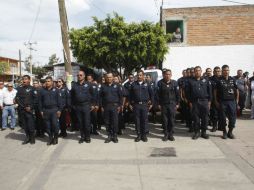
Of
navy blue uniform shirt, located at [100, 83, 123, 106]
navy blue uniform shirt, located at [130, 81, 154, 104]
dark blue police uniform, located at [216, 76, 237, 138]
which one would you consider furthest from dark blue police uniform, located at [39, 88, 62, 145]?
dark blue police uniform, located at [216, 76, 237, 138]

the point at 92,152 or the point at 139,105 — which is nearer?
the point at 92,152

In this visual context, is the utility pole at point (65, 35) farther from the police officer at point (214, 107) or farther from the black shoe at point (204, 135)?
the black shoe at point (204, 135)

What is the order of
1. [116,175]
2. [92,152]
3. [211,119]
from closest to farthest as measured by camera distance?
1. [116,175]
2. [92,152]
3. [211,119]

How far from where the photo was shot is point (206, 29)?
→ 76.2 feet

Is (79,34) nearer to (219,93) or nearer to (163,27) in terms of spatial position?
(163,27)

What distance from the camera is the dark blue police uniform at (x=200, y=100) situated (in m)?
9.88

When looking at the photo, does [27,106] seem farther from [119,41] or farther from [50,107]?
[119,41]

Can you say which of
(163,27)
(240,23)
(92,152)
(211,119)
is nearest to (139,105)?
(92,152)

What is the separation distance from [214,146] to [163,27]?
49.8 ft

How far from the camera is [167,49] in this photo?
72.3 ft

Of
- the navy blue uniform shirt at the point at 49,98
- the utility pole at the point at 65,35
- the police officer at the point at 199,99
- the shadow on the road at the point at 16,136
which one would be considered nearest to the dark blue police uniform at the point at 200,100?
the police officer at the point at 199,99

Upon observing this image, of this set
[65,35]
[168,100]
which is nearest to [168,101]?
[168,100]

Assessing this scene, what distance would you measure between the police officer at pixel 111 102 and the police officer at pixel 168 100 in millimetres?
1119

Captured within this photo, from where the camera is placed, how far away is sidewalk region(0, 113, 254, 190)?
625 cm
